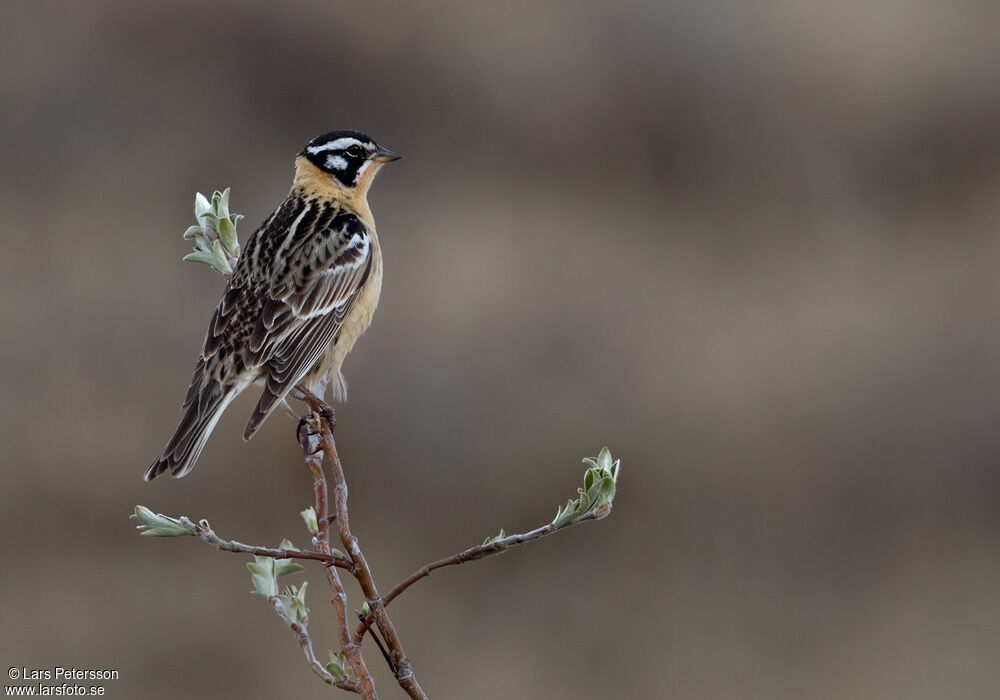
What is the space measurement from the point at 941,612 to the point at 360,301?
9687 mm

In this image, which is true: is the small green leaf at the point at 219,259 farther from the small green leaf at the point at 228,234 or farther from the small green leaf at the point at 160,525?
the small green leaf at the point at 160,525

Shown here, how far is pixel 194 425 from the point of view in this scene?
489cm

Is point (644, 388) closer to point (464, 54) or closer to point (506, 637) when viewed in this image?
point (506, 637)

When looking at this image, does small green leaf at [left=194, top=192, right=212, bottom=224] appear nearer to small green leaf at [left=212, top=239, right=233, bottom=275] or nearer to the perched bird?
small green leaf at [left=212, top=239, right=233, bottom=275]

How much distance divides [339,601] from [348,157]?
12.8 ft

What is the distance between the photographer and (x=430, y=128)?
16.1 m

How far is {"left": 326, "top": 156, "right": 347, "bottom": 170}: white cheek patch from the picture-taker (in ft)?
21.7

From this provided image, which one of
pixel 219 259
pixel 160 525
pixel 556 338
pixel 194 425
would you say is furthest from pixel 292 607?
pixel 556 338

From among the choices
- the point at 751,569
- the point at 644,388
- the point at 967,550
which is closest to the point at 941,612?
the point at 967,550

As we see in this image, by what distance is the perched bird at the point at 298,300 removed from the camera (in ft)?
16.9

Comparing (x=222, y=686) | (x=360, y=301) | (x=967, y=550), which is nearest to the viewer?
Answer: (x=360, y=301)

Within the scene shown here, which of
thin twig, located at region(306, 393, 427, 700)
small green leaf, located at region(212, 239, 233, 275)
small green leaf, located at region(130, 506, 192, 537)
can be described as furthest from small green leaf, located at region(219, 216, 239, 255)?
small green leaf, located at region(130, 506, 192, 537)

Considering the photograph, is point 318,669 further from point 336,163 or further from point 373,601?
point 336,163

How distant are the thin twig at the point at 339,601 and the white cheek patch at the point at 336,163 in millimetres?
3037
